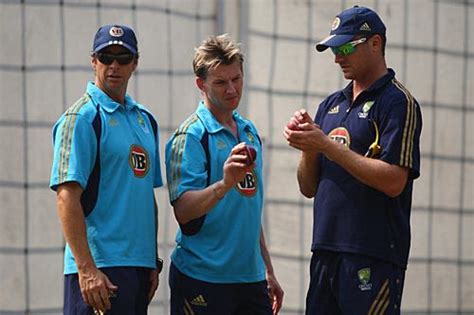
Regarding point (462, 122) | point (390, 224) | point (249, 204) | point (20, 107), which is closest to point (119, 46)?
point (249, 204)

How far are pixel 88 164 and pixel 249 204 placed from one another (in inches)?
27.8

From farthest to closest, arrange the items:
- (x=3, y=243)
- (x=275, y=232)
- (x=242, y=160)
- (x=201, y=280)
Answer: (x=275, y=232) < (x=3, y=243) < (x=201, y=280) < (x=242, y=160)

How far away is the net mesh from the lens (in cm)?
643

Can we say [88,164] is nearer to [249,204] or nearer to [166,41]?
[249,204]

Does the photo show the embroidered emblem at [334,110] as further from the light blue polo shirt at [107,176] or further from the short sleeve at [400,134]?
the light blue polo shirt at [107,176]

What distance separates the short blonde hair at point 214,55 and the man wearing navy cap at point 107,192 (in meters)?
0.30

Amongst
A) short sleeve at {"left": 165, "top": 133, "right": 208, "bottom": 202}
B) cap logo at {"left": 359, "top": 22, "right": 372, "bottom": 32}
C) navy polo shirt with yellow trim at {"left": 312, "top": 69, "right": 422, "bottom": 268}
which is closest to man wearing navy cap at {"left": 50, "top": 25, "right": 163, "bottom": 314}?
short sleeve at {"left": 165, "top": 133, "right": 208, "bottom": 202}

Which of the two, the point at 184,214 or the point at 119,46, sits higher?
the point at 119,46

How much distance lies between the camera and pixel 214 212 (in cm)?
453

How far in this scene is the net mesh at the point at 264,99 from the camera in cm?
643

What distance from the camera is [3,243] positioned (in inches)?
252

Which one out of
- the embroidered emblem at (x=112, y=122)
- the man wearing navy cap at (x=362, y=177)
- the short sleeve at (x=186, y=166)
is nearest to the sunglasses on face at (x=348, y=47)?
the man wearing navy cap at (x=362, y=177)

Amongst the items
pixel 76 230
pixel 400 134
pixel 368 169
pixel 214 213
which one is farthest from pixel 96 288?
pixel 400 134

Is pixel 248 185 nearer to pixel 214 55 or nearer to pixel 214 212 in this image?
pixel 214 212
